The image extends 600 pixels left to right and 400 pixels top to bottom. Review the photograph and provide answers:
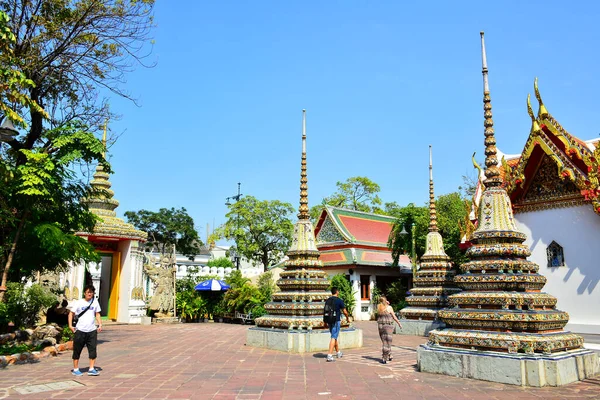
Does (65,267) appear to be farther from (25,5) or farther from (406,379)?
(406,379)

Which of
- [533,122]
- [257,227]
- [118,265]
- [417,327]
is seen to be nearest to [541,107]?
[533,122]

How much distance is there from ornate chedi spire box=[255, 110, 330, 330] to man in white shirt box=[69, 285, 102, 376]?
4623 mm

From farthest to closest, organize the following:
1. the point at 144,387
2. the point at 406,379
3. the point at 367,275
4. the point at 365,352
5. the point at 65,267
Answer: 1. the point at 367,275
2. the point at 65,267
3. the point at 365,352
4. the point at 406,379
5. the point at 144,387

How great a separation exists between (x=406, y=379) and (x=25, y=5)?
12168 millimetres

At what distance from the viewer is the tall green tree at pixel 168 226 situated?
57.8 m

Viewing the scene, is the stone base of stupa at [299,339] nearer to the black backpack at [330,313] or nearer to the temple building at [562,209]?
the black backpack at [330,313]

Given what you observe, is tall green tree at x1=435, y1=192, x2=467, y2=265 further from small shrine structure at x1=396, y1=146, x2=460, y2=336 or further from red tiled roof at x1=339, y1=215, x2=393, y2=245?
small shrine structure at x1=396, y1=146, x2=460, y2=336

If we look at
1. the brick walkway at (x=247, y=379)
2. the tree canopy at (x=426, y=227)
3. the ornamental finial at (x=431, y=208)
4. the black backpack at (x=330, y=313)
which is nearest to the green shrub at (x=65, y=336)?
the brick walkway at (x=247, y=379)

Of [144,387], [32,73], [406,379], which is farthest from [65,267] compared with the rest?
[406,379]

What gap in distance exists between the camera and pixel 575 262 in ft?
46.6

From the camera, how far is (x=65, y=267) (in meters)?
13.8

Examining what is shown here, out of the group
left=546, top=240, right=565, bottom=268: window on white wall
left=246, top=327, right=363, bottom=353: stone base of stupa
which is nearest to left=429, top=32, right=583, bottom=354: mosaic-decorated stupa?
left=246, top=327, right=363, bottom=353: stone base of stupa

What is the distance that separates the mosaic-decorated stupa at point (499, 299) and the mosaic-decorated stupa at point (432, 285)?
7897mm

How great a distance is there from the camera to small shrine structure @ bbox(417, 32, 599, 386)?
762 centimetres
